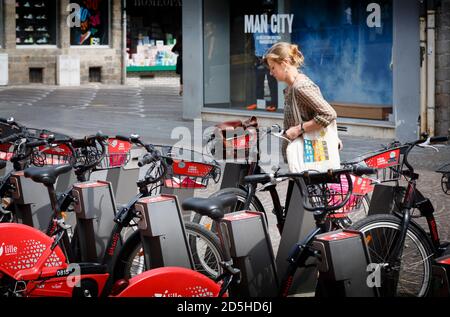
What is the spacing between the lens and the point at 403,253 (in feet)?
17.4

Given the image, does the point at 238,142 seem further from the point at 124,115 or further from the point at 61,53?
the point at 61,53

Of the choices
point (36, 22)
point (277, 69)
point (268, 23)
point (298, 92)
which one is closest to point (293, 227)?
point (298, 92)

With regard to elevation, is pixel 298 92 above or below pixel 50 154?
above

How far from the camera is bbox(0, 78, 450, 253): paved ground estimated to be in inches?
436

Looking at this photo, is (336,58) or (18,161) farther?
(336,58)

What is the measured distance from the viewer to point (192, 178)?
20.9 feet

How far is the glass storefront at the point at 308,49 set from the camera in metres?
14.5

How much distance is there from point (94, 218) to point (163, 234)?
899 millimetres

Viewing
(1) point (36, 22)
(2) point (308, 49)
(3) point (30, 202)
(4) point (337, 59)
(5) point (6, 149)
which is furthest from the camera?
(1) point (36, 22)

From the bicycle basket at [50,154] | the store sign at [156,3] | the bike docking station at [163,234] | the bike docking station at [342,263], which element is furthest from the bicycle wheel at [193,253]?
the store sign at [156,3]

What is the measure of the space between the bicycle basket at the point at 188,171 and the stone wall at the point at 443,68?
7.98m

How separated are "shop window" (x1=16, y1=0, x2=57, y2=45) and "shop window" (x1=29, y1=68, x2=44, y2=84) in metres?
0.82

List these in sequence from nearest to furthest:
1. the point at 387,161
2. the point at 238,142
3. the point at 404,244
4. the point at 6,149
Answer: the point at 404,244
the point at 387,161
the point at 238,142
the point at 6,149

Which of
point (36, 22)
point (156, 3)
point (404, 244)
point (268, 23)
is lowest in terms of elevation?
point (404, 244)
